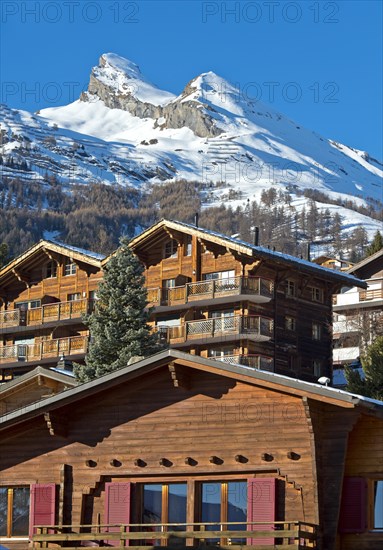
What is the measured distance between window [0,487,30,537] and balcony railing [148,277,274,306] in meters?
34.8

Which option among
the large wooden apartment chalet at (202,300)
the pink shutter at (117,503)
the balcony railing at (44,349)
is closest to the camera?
the pink shutter at (117,503)

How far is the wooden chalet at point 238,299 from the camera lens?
66.6m

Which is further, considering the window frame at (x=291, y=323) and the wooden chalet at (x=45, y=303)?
the wooden chalet at (x=45, y=303)

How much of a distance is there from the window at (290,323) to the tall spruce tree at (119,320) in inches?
384

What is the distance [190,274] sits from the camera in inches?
2751

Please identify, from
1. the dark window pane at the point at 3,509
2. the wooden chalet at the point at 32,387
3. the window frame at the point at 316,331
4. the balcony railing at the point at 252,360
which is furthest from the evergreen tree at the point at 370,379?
the dark window pane at the point at 3,509

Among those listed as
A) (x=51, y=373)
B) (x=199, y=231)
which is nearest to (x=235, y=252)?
(x=199, y=231)

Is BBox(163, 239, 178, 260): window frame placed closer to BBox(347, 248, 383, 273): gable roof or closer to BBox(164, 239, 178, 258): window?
BBox(164, 239, 178, 258): window

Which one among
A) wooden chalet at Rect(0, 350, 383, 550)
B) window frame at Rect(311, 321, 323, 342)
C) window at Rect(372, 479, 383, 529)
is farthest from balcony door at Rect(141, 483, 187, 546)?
window frame at Rect(311, 321, 323, 342)

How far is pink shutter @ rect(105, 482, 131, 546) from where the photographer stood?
3044 cm

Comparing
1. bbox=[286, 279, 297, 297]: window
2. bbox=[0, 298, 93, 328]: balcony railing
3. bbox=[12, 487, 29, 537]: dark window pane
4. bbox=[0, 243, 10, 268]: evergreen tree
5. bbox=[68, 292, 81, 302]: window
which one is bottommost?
bbox=[12, 487, 29, 537]: dark window pane

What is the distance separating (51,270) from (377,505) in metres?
48.9

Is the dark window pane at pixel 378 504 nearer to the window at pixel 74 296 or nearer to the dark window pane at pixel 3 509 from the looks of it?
the dark window pane at pixel 3 509

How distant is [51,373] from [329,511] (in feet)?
37.1
